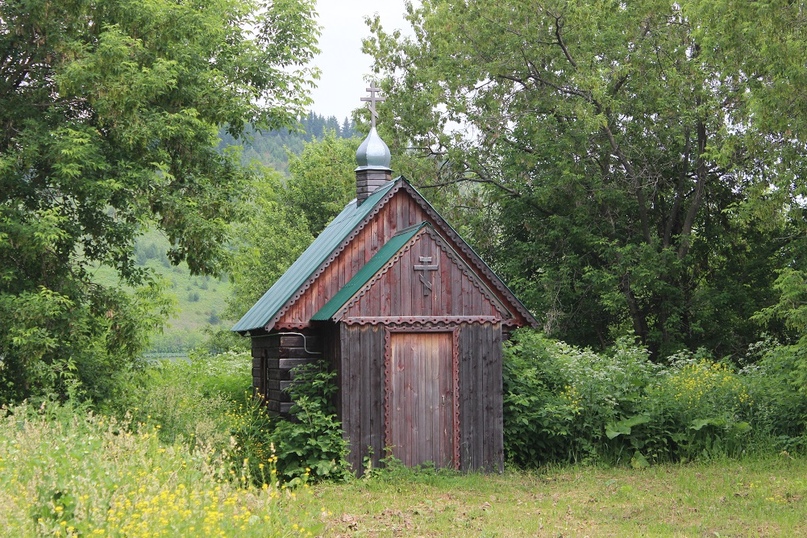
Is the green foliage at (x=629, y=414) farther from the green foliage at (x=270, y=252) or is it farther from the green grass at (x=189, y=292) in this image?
the green grass at (x=189, y=292)

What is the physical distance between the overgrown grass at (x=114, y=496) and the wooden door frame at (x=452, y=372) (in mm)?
4296

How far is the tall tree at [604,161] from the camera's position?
25.5 m

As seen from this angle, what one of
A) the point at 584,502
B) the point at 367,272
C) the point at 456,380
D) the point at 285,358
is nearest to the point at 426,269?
the point at 367,272

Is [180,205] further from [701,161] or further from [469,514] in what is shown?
[701,161]

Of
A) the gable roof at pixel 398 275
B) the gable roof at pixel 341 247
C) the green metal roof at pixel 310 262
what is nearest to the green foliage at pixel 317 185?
the green metal roof at pixel 310 262

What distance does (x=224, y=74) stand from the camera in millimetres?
20938

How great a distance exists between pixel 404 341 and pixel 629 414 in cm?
475

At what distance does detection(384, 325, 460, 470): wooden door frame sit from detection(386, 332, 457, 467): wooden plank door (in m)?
0.02

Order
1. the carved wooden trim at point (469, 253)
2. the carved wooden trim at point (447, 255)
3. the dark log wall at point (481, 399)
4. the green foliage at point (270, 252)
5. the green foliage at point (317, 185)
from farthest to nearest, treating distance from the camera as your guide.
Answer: the green foliage at point (317, 185), the green foliage at point (270, 252), the carved wooden trim at point (469, 253), the dark log wall at point (481, 399), the carved wooden trim at point (447, 255)

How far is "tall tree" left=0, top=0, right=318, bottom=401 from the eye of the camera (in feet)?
54.7

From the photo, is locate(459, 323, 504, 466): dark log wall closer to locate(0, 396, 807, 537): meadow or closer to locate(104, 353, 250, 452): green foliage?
locate(0, 396, 807, 537): meadow

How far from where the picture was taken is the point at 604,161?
2759cm

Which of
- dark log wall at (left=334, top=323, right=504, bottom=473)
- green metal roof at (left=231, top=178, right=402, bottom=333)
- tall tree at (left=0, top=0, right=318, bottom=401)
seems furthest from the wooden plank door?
tall tree at (left=0, top=0, right=318, bottom=401)

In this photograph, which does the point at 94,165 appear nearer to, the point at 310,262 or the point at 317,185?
the point at 310,262
